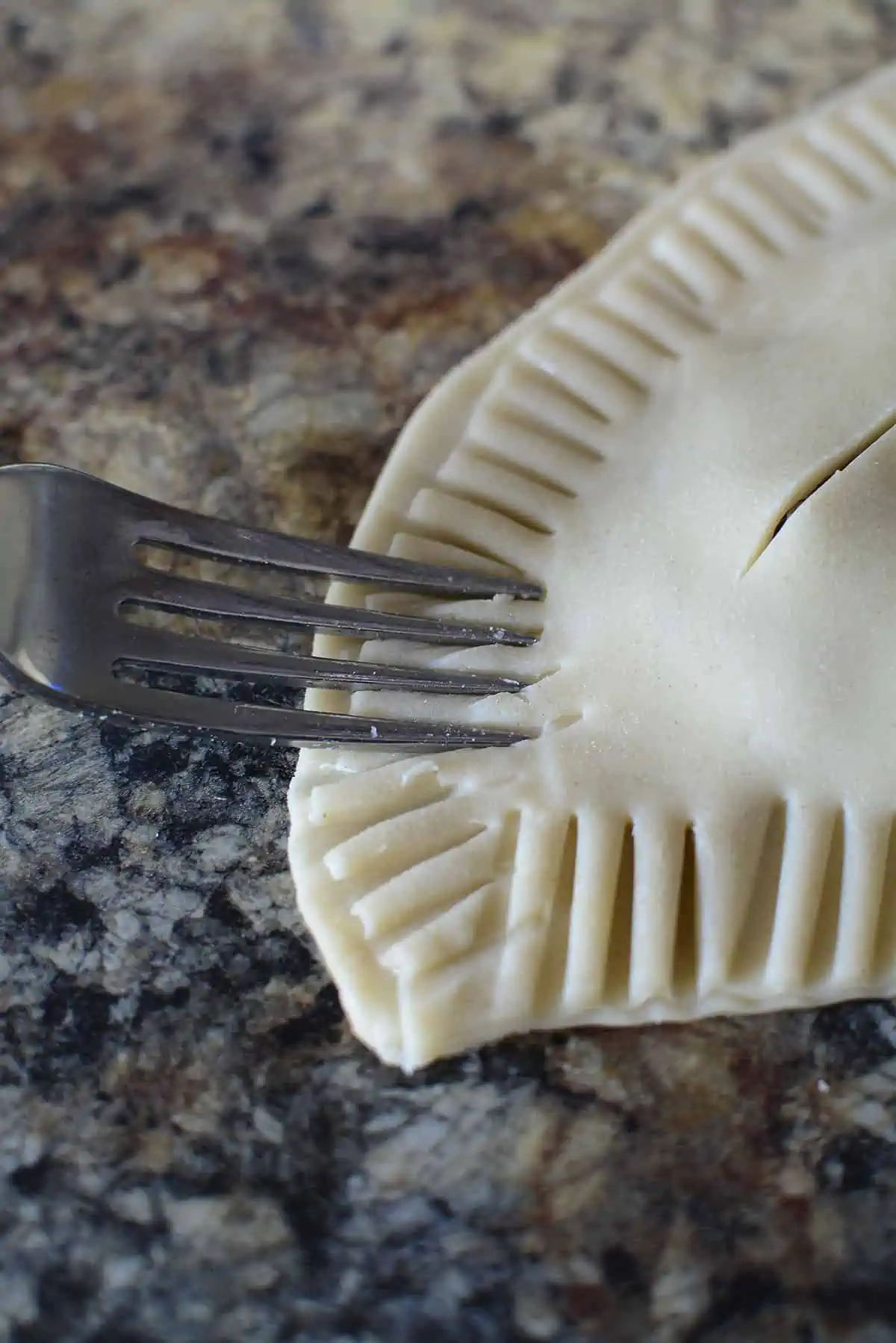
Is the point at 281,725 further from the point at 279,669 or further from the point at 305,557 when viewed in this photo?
the point at 305,557

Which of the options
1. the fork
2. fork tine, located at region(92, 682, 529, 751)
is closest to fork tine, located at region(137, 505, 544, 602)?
the fork

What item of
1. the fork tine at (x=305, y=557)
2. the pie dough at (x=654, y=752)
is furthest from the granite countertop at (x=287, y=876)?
the fork tine at (x=305, y=557)

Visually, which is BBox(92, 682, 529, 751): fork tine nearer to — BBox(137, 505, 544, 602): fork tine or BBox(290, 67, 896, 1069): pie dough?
BBox(290, 67, 896, 1069): pie dough

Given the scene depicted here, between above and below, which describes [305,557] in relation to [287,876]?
above

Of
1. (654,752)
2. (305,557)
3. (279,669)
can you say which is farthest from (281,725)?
(654,752)

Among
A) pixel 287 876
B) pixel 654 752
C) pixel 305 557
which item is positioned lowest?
pixel 287 876

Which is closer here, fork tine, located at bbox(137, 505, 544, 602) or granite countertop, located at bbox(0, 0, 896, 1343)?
granite countertop, located at bbox(0, 0, 896, 1343)

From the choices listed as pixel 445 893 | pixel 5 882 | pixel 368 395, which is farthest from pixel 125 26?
pixel 445 893

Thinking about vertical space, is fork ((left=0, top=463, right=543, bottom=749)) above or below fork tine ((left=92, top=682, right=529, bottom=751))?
above
